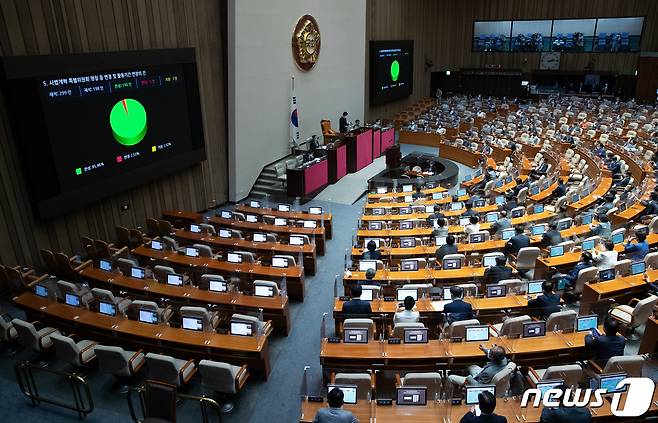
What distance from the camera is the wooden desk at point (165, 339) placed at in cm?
719

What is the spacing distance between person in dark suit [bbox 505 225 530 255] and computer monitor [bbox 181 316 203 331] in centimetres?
656

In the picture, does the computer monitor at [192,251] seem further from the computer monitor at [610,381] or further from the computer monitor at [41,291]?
the computer monitor at [610,381]

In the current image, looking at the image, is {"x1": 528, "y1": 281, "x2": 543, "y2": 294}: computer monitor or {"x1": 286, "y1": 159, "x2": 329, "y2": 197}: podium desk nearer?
{"x1": 528, "y1": 281, "x2": 543, "y2": 294}: computer monitor

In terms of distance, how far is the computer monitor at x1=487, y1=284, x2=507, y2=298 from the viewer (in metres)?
8.20

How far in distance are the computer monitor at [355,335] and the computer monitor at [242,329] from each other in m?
1.47

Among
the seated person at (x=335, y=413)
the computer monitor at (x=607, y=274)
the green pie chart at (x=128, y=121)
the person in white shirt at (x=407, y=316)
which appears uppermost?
the green pie chart at (x=128, y=121)

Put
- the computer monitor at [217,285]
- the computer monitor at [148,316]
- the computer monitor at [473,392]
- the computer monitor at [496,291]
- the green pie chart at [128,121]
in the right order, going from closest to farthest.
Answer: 1. the computer monitor at [473,392]
2. the computer monitor at [148,316]
3. the computer monitor at [496,291]
4. the computer monitor at [217,285]
5. the green pie chart at [128,121]

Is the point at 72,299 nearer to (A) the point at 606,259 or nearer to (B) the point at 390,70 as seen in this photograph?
(A) the point at 606,259

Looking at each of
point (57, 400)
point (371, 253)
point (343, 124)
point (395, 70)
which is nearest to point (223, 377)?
point (57, 400)

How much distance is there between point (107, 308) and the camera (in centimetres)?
803

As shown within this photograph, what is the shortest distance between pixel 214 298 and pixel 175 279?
107 cm

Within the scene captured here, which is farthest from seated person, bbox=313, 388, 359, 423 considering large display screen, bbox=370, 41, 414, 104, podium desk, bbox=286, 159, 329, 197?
large display screen, bbox=370, 41, 414, 104

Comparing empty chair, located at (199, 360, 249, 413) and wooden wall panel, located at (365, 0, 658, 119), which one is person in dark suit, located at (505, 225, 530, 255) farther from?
wooden wall panel, located at (365, 0, 658, 119)

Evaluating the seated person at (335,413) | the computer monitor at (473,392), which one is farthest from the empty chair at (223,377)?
the computer monitor at (473,392)
